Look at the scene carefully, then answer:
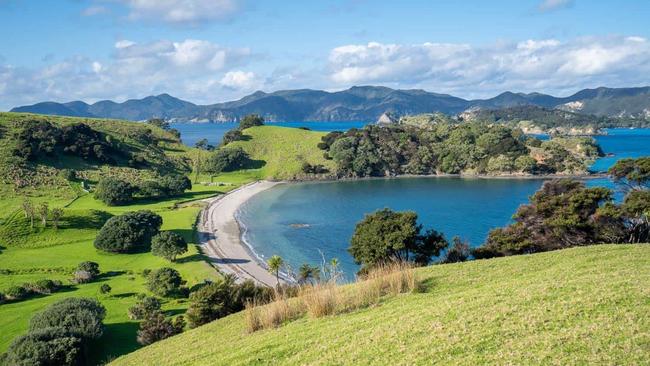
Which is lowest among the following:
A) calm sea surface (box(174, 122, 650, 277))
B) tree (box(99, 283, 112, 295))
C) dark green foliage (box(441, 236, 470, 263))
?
calm sea surface (box(174, 122, 650, 277))

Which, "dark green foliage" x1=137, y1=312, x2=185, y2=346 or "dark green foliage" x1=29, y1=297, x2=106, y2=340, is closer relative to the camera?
Result: "dark green foliage" x1=137, y1=312, x2=185, y2=346

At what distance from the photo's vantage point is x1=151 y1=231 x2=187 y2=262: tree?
50031 mm

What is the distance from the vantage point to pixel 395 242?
38688mm

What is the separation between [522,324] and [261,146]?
135346 millimetres

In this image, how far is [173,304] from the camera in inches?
1517

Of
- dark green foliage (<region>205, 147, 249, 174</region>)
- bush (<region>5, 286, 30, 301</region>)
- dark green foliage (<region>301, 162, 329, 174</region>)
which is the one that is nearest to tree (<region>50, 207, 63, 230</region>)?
bush (<region>5, 286, 30, 301</region>)

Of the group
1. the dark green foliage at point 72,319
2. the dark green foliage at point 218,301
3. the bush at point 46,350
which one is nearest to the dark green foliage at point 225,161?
the dark green foliage at point 72,319

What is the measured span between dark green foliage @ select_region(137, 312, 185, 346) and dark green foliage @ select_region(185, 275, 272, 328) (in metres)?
3.47

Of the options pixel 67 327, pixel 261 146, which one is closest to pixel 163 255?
pixel 67 327

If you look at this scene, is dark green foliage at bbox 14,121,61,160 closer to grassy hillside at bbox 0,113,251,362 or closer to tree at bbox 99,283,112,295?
grassy hillside at bbox 0,113,251,362

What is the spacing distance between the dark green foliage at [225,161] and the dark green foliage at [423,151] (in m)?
26.2

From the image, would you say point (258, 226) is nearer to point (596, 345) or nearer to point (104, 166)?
point (104, 166)

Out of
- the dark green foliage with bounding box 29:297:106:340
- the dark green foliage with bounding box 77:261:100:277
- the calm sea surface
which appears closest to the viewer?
the dark green foliage with bounding box 29:297:106:340

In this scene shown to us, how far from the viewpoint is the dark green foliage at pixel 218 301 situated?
2395 centimetres
